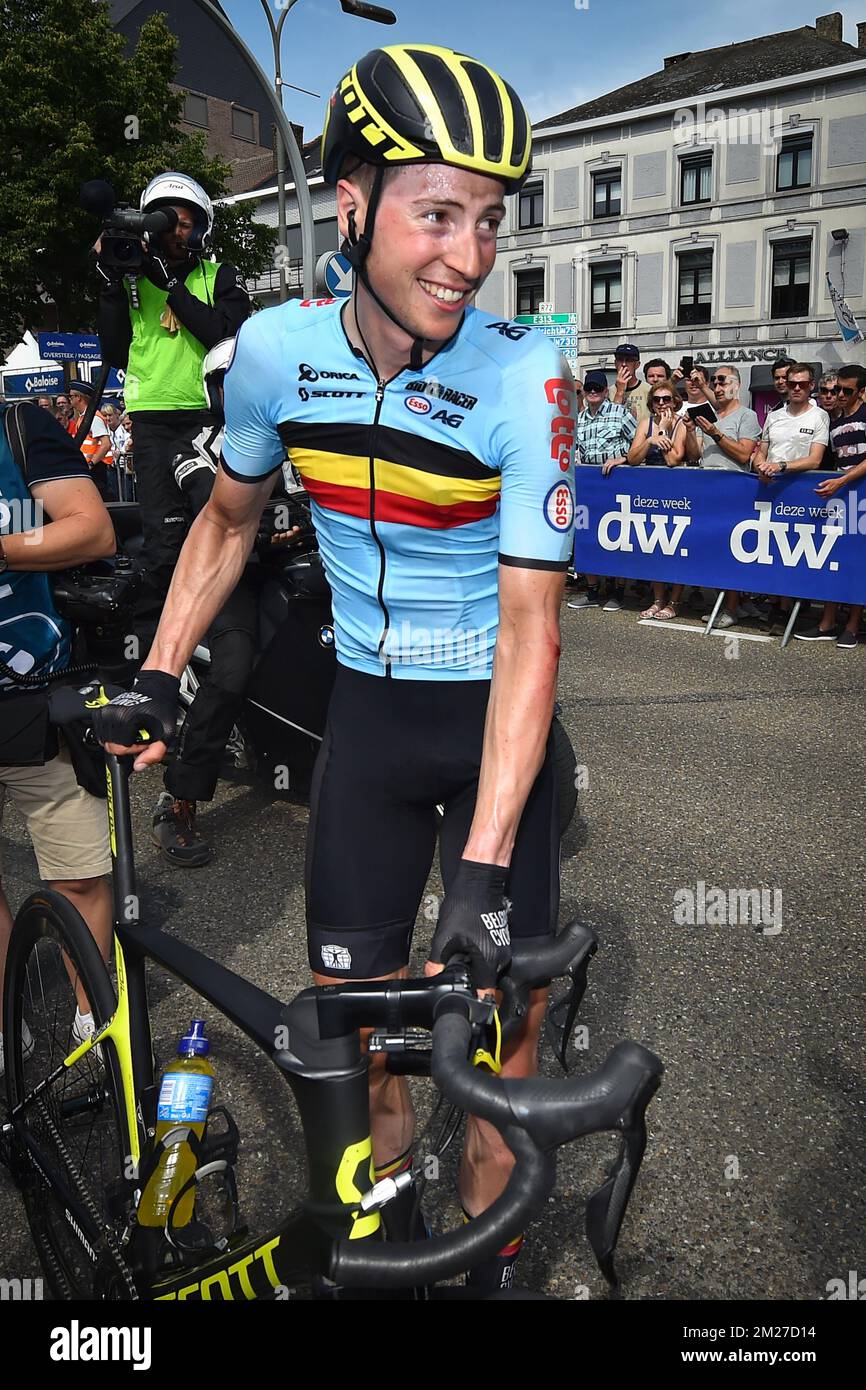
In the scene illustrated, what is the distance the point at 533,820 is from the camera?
Result: 210cm

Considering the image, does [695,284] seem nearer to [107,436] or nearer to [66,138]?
[66,138]

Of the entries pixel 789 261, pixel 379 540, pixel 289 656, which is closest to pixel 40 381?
pixel 289 656

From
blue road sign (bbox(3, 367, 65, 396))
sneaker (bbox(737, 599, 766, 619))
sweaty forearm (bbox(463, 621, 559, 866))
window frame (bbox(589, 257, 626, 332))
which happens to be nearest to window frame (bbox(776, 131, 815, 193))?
window frame (bbox(589, 257, 626, 332))

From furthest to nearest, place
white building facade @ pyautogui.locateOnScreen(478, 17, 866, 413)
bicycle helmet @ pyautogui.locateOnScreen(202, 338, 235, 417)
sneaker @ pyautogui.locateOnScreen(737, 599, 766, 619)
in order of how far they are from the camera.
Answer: white building facade @ pyautogui.locateOnScreen(478, 17, 866, 413) → sneaker @ pyautogui.locateOnScreen(737, 599, 766, 619) → bicycle helmet @ pyautogui.locateOnScreen(202, 338, 235, 417)

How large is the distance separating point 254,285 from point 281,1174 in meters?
57.5

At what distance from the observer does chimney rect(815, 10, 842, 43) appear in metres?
42.5

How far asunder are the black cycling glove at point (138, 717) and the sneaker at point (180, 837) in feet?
9.73

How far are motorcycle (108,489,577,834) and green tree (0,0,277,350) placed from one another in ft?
87.9

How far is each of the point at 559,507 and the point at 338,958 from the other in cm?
99

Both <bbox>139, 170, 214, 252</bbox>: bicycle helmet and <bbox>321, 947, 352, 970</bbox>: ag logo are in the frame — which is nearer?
<bbox>321, 947, 352, 970</bbox>: ag logo

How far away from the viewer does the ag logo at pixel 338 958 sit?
6.88 ft

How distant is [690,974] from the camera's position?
13.0 feet

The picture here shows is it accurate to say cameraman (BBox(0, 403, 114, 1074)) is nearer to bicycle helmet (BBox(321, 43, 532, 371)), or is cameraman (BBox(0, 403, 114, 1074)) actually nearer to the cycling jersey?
the cycling jersey
